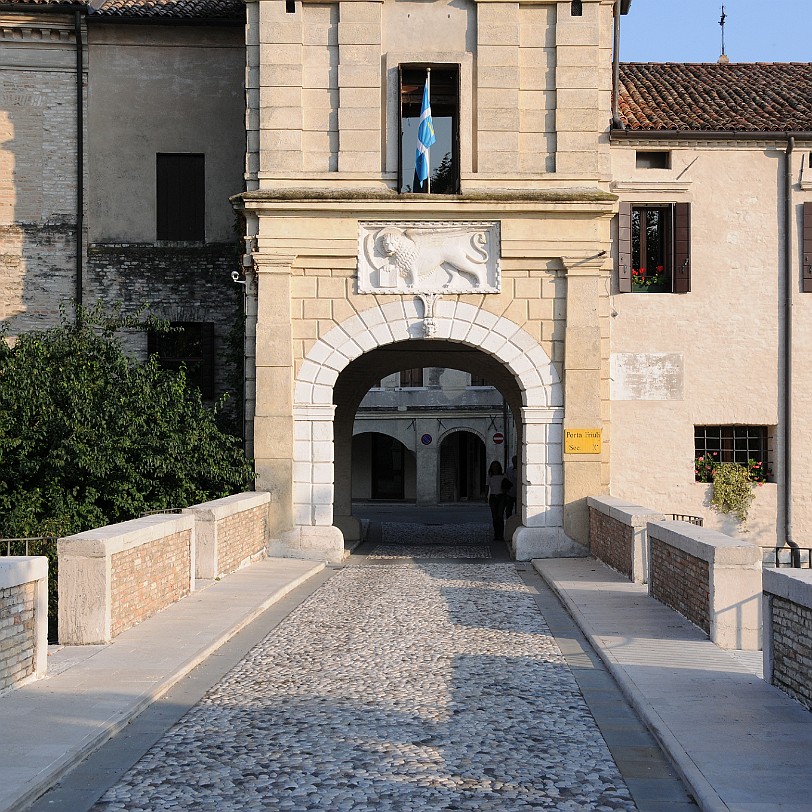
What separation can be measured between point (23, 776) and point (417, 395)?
32.2m

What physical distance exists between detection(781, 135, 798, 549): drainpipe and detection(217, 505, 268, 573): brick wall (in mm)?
8653

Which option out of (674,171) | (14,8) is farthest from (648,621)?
(14,8)

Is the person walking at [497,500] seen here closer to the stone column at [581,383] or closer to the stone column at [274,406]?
the stone column at [581,383]

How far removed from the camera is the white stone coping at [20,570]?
7641 mm

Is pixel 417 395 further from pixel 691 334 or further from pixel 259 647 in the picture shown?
pixel 259 647

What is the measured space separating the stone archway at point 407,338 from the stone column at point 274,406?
→ 0.62ft

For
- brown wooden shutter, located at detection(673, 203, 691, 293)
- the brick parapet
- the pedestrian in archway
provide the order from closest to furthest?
the brick parapet < brown wooden shutter, located at detection(673, 203, 691, 293) < the pedestrian in archway

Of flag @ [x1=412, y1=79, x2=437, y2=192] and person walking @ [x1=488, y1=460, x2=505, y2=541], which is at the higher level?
flag @ [x1=412, y1=79, x2=437, y2=192]

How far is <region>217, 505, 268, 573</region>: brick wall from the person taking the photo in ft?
47.2

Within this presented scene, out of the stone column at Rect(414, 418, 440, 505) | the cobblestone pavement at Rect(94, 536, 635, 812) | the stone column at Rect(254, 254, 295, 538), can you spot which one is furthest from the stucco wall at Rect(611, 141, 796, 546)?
the stone column at Rect(414, 418, 440, 505)

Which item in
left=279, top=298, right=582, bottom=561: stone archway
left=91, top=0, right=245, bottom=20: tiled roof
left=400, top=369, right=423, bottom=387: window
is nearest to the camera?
left=279, top=298, right=582, bottom=561: stone archway

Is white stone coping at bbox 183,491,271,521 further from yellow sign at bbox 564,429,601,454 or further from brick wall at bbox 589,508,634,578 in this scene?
brick wall at bbox 589,508,634,578

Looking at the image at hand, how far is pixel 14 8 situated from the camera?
2045 cm

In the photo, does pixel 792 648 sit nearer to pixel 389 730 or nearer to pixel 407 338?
pixel 389 730
